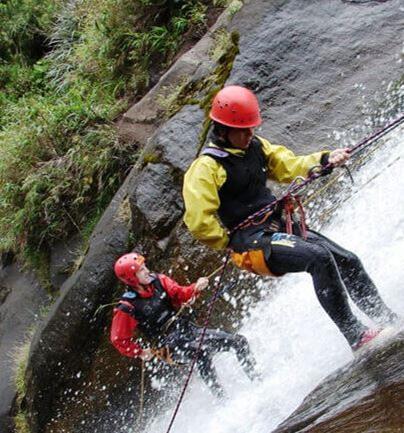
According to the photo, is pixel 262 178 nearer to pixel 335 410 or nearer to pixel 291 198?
pixel 291 198

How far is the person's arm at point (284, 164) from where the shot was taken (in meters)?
4.96

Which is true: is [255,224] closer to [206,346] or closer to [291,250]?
[291,250]

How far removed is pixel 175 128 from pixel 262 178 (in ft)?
9.92

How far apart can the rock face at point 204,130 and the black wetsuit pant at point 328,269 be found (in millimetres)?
2382

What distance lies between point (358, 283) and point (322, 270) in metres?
0.37

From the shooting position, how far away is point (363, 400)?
12.1ft

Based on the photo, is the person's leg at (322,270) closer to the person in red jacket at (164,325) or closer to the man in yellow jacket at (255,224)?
the man in yellow jacket at (255,224)

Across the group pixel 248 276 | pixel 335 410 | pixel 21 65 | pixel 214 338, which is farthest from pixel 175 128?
pixel 21 65

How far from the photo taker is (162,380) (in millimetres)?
Result: 7469

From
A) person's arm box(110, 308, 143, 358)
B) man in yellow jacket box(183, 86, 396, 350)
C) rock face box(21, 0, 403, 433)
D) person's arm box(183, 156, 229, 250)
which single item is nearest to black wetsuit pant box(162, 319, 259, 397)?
person's arm box(110, 308, 143, 358)

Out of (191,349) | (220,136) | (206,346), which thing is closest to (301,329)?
(206,346)

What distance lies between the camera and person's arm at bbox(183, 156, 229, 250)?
4.56 metres

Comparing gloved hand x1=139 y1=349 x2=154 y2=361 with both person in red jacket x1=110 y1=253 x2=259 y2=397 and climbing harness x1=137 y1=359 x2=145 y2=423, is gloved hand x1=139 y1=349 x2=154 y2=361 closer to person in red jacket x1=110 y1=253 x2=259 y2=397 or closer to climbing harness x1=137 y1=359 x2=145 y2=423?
person in red jacket x1=110 y1=253 x2=259 y2=397

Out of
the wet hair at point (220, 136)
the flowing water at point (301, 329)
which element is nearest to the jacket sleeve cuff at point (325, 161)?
the wet hair at point (220, 136)
